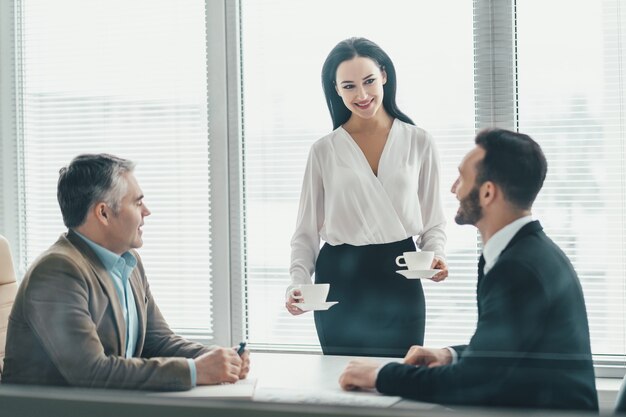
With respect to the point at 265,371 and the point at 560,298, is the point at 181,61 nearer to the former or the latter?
the point at 265,371

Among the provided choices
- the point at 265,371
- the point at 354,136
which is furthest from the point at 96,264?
the point at 354,136

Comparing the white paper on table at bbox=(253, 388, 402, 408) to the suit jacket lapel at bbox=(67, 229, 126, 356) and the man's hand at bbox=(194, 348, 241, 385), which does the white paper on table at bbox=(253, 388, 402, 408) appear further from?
the suit jacket lapel at bbox=(67, 229, 126, 356)

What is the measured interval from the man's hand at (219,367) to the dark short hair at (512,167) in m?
0.28

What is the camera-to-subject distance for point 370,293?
0.94m

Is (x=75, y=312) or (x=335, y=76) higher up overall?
(x=335, y=76)

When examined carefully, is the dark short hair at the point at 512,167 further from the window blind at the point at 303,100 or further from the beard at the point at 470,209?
the window blind at the point at 303,100

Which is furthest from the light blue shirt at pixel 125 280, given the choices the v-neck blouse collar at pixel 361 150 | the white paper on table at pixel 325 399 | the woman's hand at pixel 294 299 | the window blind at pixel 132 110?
the window blind at pixel 132 110

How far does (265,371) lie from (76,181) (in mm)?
300

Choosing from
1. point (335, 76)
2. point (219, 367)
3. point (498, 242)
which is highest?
point (335, 76)

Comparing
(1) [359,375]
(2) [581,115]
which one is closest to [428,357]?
(1) [359,375]

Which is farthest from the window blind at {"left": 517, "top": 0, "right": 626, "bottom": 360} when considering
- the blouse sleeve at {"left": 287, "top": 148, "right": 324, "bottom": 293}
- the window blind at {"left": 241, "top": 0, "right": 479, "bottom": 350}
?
the blouse sleeve at {"left": 287, "top": 148, "right": 324, "bottom": 293}

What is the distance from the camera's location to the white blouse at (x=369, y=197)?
0.91 metres

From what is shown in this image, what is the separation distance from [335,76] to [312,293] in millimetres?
312

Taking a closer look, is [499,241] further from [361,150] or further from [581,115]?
[581,115]
